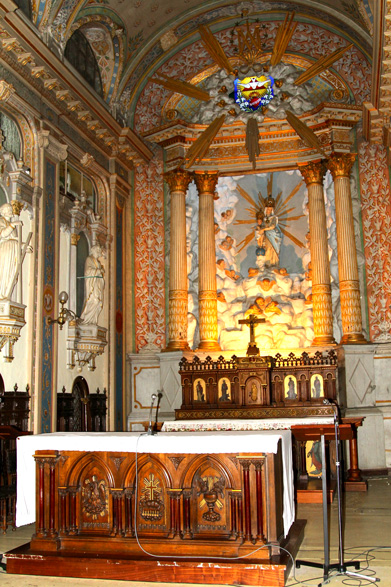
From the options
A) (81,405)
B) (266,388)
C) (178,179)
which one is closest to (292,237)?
(178,179)

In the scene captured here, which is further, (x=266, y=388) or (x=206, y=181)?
(x=206, y=181)

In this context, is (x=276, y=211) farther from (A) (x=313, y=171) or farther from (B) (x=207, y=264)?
(B) (x=207, y=264)

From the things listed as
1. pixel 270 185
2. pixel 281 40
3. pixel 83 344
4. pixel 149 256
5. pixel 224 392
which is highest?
pixel 281 40

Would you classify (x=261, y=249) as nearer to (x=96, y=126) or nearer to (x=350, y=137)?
(x=350, y=137)

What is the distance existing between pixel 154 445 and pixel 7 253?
4217mm

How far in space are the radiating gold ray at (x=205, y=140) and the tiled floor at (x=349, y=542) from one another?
7.63 meters

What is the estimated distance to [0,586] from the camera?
525 cm

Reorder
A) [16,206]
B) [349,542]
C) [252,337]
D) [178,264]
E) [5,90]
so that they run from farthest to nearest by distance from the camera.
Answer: [178,264] → [252,337] → [16,206] → [5,90] → [349,542]

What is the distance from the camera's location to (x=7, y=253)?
880 cm

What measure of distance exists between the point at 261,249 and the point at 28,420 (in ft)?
21.9

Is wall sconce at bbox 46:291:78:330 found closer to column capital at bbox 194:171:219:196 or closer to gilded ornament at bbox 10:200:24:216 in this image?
gilded ornament at bbox 10:200:24:216

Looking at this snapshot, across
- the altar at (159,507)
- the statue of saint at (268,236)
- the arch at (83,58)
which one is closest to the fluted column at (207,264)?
the statue of saint at (268,236)

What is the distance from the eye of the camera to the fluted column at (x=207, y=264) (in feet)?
43.6

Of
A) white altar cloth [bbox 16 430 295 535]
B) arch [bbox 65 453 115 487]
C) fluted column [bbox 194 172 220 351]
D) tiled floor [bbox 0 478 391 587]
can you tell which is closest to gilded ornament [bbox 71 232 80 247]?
fluted column [bbox 194 172 220 351]
